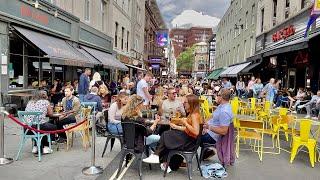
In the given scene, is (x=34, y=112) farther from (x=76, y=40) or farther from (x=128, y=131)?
(x=76, y=40)

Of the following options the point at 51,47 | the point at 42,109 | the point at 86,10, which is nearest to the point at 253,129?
the point at 42,109

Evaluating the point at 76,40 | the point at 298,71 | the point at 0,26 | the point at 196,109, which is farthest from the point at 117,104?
the point at 298,71

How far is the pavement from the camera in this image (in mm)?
6039

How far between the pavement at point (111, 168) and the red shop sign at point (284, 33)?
13174 millimetres

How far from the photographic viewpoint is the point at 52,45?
46.8 feet

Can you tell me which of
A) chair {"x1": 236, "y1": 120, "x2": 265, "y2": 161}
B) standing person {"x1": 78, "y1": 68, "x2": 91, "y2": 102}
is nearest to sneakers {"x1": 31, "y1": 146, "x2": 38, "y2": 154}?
chair {"x1": 236, "y1": 120, "x2": 265, "y2": 161}

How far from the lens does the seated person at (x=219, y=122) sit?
6.43 meters

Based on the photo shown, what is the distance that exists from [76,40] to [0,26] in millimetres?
8228

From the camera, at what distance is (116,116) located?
7.55 metres

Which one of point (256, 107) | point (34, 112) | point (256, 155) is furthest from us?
point (256, 107)

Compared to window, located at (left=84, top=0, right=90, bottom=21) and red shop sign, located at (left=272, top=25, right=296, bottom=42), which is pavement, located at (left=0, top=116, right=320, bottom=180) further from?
window, located at (left=84, top=0, right=90, bottom=21)

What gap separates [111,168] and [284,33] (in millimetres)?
17440

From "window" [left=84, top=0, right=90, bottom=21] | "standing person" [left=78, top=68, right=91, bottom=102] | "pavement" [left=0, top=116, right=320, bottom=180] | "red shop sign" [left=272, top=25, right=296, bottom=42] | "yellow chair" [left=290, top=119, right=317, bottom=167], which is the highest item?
"window" [left=84, top=0, right=90, bottom=21]

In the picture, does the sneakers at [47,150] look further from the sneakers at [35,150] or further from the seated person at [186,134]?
the seated person at [186,134]
